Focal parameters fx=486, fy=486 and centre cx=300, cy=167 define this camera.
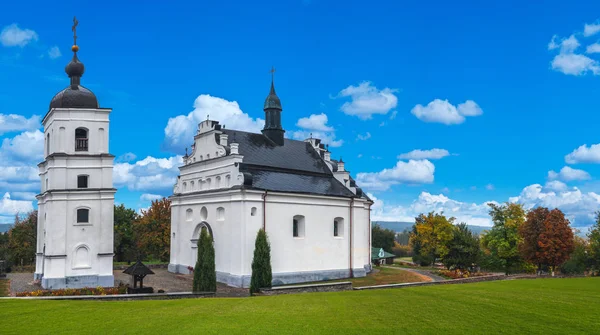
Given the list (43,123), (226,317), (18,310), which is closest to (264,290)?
(226,317)

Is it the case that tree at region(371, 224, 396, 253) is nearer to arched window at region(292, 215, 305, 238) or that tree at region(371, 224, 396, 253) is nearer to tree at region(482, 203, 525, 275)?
tree at region(482, 203, 525, 275)

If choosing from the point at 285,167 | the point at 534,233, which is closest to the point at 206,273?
the point at 285,167

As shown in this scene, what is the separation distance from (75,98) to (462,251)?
99.2ft

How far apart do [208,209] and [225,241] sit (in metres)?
3.47

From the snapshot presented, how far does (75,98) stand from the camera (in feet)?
95.8

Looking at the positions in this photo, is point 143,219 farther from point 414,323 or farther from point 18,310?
point 414,323

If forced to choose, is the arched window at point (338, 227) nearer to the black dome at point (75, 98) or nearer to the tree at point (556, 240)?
the tree at point (556, 240)

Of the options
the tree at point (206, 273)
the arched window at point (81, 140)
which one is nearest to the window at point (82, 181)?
the arched window at point (81, 140)

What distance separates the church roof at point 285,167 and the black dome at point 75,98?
9.16 m

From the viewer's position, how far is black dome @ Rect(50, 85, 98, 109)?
95.5 ft

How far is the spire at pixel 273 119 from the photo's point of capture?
38094 mm

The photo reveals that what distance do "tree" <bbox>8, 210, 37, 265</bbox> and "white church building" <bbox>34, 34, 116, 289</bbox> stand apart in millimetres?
17962

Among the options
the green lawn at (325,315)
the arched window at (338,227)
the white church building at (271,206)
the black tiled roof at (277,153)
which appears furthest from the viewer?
the arched window at (338,227)

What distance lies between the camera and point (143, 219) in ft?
165
